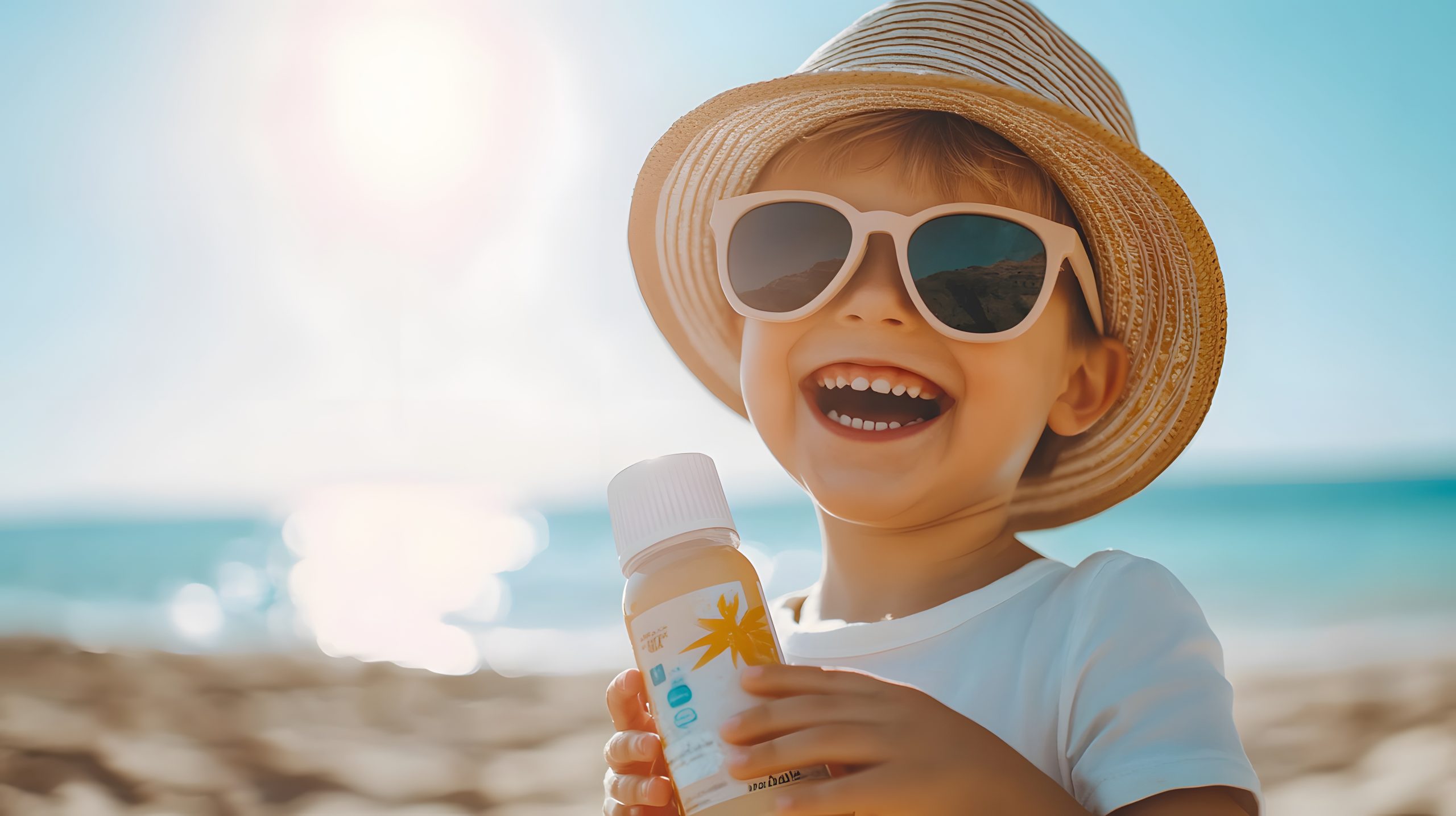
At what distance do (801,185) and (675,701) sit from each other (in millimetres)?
903

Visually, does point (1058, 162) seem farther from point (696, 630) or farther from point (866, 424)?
point (696, 630)

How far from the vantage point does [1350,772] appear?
3.63 metres

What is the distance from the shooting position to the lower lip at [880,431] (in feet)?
4.30

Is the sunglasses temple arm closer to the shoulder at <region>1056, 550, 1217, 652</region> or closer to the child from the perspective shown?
the child

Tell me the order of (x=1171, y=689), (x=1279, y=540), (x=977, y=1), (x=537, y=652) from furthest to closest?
(x=1279, y=540) → (x=537, y=652) → (x=977, y=1) → (x=1171, y=689)

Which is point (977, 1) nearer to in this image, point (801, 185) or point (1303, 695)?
point (801, 185)

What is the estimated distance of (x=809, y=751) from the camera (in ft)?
2.77

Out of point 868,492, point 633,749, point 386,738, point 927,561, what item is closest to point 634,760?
point 633,749

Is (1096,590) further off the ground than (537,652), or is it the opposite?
(537,652)

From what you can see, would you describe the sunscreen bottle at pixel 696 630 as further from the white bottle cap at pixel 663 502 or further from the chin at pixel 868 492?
the chin at pixel 868 492

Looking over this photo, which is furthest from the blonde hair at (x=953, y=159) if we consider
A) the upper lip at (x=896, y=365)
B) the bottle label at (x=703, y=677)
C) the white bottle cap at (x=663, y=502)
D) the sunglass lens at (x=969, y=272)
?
the bottle label at (x=703, y=677)

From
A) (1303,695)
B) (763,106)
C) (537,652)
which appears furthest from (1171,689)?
(537,652)

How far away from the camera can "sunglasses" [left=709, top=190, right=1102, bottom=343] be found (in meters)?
1.29

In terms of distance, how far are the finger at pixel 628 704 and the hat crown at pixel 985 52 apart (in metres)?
0.87
